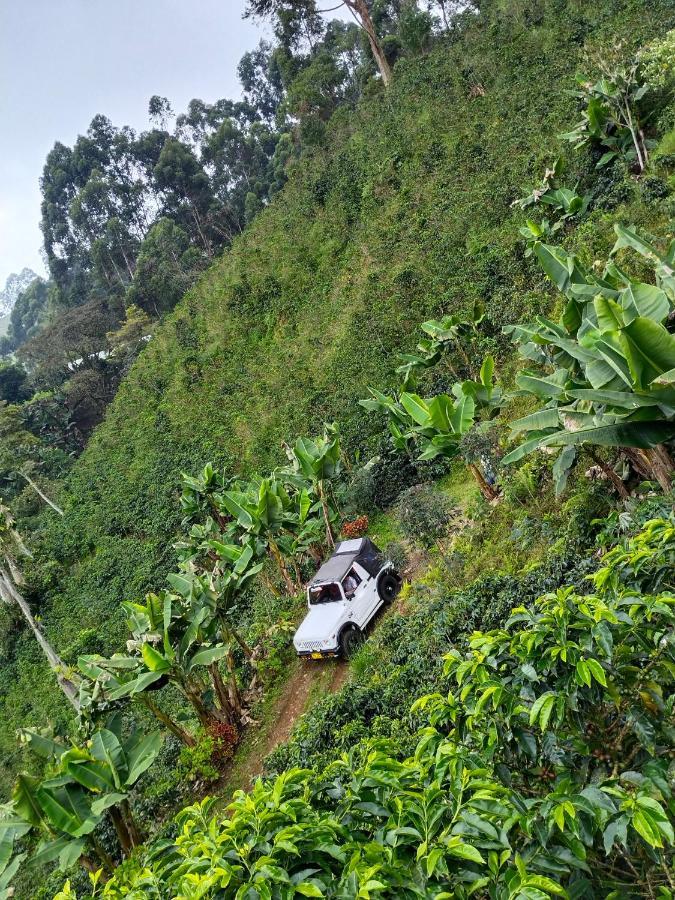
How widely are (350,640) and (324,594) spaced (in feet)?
3.08

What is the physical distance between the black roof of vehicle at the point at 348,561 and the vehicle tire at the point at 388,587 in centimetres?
21

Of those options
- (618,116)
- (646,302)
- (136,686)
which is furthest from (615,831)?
(618,116)

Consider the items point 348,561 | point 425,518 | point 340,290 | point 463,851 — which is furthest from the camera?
point 340,290

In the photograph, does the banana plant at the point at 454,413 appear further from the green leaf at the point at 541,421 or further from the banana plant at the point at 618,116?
the banana plant at the point at 618,116

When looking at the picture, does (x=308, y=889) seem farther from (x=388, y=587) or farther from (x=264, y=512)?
(x=264, y=512)

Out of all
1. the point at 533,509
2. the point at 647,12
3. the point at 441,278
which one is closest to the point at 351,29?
the point at 647,12

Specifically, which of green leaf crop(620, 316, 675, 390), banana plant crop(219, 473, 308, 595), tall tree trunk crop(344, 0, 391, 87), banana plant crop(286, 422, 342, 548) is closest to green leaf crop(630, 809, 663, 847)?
green leaf crop(620, 316, 675, 390)

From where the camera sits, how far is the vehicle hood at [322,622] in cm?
895

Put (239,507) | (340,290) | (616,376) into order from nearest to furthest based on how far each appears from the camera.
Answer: (616,376) → (239,507) → (340,290)

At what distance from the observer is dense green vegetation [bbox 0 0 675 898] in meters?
2.45

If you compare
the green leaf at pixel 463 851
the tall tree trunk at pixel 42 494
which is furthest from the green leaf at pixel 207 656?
the tall tree trunk at pixel 42 494

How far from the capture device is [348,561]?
9.80 meters

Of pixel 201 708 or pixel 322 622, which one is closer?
pixel 201 708

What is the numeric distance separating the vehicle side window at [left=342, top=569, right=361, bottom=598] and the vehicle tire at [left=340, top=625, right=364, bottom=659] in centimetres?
54
